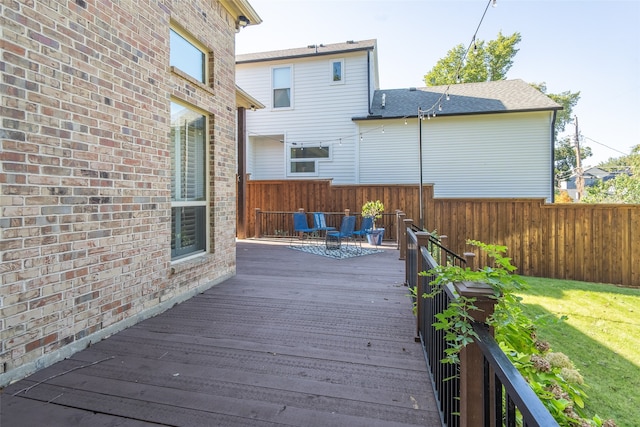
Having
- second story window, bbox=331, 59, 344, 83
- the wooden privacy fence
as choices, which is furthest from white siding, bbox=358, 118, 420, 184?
second story window, bbox=331, 59, 344, 83

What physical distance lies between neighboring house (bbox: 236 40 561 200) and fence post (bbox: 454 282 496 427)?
10.6 metres

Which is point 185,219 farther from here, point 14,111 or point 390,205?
point 390,205

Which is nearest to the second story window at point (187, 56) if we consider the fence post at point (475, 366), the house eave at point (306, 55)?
the fence post at point (475, 366)

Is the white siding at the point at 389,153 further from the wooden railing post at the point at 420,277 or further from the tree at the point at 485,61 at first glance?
the tree at the point at 485,61

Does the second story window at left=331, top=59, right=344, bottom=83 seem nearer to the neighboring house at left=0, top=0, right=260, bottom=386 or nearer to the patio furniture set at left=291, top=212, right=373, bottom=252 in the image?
the patio furniture set at left=291, top=212, right=373, bottom=252

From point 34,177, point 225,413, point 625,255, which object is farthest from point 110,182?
point 625,255

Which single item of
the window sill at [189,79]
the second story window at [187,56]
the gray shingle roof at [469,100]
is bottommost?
the window sill at [189,79]

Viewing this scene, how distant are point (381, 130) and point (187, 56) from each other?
28.2 feet

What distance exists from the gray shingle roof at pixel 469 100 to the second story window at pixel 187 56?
8.14 m

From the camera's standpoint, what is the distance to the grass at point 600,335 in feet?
11.6

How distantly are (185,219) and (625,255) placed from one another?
1023 centimetres

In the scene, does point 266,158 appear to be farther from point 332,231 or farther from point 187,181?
point 187,181

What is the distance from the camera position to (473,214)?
365 inches

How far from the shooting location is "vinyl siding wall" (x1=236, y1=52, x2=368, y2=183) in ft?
38.3
